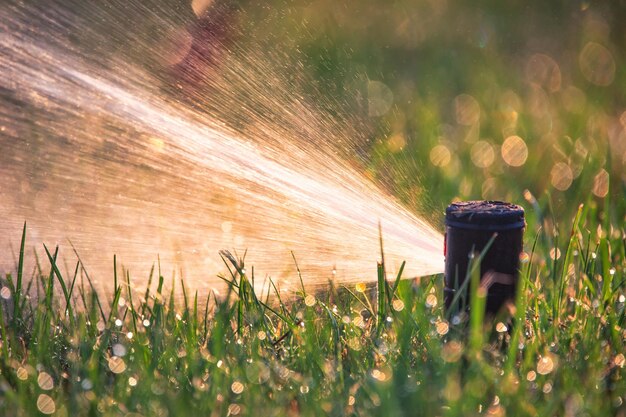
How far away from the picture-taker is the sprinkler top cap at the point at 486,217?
1997 mm

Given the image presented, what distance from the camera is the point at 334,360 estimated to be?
2.09 metres

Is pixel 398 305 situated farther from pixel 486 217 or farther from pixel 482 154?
pixel 482 154

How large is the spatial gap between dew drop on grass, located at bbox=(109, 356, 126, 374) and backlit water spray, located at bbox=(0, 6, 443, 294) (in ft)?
1.84

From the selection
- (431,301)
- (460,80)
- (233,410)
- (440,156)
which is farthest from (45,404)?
(460,80)

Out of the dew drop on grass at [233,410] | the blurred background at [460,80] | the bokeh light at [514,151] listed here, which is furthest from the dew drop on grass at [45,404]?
the bokeh light at [514,151]

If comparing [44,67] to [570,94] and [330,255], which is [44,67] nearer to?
[330,255]

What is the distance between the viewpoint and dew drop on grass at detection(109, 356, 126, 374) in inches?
79.1

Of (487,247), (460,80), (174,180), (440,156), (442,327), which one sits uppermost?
(460,80)

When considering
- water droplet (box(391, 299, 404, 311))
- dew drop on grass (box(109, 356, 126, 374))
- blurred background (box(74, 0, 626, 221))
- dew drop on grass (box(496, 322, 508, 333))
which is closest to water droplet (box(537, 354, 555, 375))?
dew drop on grass (box(496, 322, 508, 333))

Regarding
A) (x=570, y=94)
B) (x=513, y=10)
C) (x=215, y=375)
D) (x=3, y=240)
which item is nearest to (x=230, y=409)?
(x=215, y=375)

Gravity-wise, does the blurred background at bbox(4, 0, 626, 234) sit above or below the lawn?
above

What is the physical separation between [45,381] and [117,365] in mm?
164

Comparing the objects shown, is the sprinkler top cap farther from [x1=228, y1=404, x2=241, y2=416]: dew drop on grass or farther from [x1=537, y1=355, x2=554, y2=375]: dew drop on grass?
[x1=228, y1=404, x2=241, y2=416]: dew drop on grass

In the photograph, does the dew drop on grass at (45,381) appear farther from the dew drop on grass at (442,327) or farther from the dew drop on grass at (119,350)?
the dew drop on grass at (442,327)
